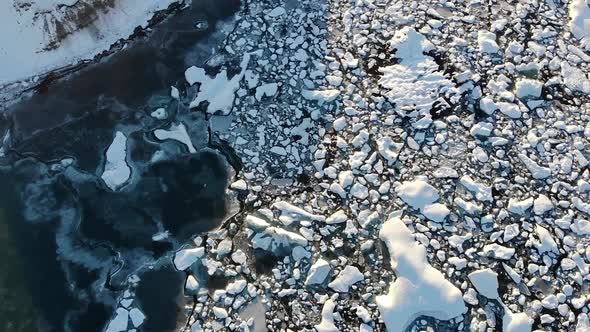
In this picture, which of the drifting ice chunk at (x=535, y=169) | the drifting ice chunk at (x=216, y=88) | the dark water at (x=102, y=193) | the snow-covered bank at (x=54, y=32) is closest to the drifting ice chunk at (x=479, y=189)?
the drifting ice chunk at (x=535, y=169)

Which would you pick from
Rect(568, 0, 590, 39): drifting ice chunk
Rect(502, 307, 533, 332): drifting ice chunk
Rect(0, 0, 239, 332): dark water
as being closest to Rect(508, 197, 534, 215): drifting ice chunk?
Rect(502, 307, 533, 332): drifting ice chunk

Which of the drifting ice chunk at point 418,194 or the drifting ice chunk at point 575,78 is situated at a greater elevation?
the drifting ice chunk at point 575,78

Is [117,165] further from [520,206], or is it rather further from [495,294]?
[520,206]

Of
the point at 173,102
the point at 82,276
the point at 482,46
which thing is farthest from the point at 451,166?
the point at 82,276

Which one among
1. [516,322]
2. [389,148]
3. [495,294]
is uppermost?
[389,148]

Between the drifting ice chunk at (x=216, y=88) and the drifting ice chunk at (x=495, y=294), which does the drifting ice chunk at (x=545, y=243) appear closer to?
the drifting ice chunk at (x=495, y=294)

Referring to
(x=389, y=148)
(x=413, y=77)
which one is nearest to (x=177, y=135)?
(x=389, y=148)

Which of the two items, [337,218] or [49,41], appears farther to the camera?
[49,41]
